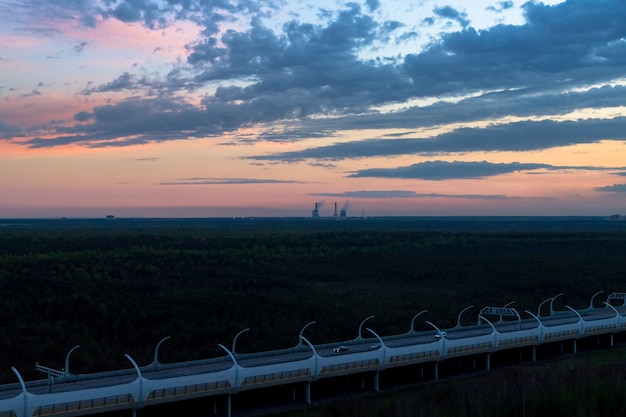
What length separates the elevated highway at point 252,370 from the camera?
28.5 metres

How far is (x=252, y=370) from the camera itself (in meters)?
33.2

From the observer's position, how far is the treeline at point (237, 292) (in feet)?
160

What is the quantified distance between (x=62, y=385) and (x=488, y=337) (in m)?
22.5

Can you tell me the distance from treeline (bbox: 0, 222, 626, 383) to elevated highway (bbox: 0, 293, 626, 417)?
7236 mm

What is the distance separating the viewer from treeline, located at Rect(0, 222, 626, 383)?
4866cm

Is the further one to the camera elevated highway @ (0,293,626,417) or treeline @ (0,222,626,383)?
treeline @ (0,222,626,383)

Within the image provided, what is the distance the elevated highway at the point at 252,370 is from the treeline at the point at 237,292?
724 cm

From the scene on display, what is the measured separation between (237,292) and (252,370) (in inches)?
1466

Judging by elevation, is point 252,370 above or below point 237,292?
above

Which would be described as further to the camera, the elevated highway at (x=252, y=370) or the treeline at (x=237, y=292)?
the treeline at (x=237, y=292)

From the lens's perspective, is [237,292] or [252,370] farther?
[237,292]

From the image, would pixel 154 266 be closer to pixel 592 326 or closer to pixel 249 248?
pixel 249 248

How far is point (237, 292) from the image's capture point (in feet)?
230

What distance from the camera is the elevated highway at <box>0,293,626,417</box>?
2848 cm
